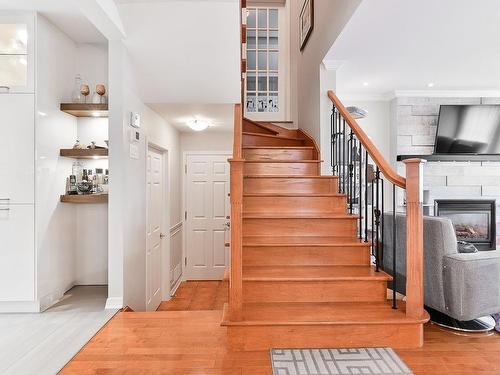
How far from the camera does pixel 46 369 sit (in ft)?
6.54

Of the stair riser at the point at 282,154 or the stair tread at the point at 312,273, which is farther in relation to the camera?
the stair riser at the point at 282,154

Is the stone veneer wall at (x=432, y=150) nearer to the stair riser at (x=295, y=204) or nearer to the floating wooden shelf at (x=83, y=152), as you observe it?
the stair riser at (x=295, y=204)

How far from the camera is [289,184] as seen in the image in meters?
3.56

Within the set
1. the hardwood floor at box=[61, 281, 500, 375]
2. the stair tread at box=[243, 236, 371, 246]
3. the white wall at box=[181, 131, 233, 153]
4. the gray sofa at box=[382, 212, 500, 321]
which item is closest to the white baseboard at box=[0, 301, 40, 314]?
the hardwood floor at box=[61, 281, 500, 375]

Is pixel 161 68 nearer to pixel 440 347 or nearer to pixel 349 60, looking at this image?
pixel 349 60

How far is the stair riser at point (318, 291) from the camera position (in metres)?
2.57

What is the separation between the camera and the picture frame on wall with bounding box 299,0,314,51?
162 inches

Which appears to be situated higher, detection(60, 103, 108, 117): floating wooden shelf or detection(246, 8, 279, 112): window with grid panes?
detection(246, 8, 279, 112): window with grid panes

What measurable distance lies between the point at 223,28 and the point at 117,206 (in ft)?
6.49

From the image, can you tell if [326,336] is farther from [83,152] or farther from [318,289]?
[83,152]

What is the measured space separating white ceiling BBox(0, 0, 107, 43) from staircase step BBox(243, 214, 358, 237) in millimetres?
2316

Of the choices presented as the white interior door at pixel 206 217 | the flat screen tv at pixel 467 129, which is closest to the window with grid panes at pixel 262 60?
the white interior door at pixel 206 217

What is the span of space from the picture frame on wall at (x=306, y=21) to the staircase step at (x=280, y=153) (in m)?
1.53

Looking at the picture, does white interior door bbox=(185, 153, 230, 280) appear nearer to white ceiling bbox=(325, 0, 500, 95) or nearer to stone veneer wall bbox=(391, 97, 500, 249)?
white ceiling bbox=(325, 0, 500, 95)
